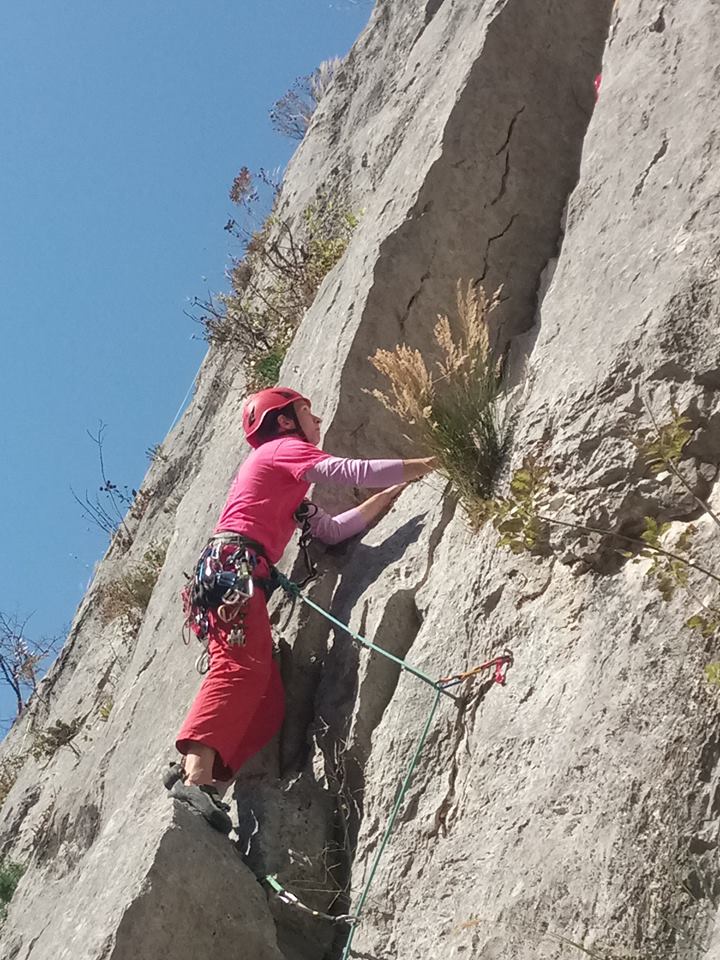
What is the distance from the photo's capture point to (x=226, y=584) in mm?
4656

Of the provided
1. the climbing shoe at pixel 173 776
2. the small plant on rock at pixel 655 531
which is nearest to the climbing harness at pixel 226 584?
the climbing shoe at pixel 173 776

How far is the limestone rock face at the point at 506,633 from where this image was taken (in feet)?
10.4

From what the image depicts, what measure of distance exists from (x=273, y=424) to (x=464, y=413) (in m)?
1.42

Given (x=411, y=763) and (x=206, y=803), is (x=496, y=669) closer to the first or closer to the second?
(x=411, y=763)

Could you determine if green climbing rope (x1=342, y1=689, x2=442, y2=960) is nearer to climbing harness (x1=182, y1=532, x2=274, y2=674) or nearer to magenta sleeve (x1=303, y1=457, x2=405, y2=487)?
climbing harness (x1=182, y1=532, x2=274, y2=674)

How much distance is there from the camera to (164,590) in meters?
7.05

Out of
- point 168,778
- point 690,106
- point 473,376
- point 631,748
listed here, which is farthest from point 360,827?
point 690,106

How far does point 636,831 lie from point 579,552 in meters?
0.99

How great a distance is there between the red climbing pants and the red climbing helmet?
3.07 feet

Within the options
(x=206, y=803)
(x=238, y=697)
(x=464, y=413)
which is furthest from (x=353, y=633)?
(x=464, y=413)

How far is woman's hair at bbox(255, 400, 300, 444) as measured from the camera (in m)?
5.42

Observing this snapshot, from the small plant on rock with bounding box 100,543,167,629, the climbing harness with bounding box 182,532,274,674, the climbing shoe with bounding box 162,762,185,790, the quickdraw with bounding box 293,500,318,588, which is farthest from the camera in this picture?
the small plant on rock with bounding box 100,543,167,629

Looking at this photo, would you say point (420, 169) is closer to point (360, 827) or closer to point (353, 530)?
point (353, 530)

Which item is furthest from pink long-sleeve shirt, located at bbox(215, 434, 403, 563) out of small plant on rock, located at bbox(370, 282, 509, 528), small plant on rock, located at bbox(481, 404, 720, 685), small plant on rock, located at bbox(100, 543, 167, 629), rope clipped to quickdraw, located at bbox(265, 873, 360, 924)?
small plant on rock, located at bbox(100, 543, 167, 629)
